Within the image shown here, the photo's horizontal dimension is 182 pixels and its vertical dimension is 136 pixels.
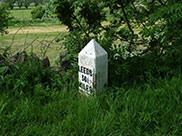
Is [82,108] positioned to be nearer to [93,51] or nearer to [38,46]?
[93,51]

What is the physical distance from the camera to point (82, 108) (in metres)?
2.28

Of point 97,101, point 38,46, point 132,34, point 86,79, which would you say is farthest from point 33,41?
point 38,46

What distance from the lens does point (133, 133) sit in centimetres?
204

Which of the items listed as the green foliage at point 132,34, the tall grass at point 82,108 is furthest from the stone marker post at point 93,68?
the green foliage at point 132,34

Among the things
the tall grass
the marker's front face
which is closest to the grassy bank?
the tall grass

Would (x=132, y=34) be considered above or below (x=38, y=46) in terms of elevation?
above

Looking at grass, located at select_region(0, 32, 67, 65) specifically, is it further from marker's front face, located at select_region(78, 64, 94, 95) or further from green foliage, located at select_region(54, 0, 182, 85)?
marker's front face, located at select_region(78, 64, 94, 95)

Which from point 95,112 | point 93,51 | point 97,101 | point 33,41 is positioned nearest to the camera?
point 95,112

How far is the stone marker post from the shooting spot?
100 inches

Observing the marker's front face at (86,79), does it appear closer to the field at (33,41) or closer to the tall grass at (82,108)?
the tall grass at (82,108)

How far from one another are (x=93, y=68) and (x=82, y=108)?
0.47 metres

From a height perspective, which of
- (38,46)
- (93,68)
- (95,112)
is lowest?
(95,112)

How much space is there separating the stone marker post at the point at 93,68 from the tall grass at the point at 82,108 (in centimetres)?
11

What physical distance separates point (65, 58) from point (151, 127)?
5.31 feet
